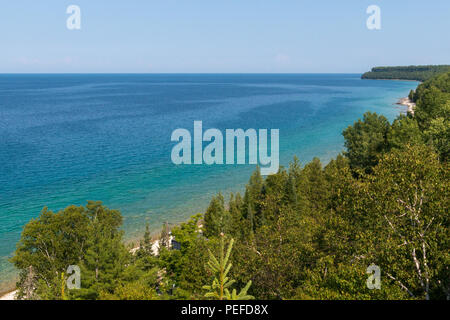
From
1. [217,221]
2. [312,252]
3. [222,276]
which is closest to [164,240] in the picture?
[217,221]

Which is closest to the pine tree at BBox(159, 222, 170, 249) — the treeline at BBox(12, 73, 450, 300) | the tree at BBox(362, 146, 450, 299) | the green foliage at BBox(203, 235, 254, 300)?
the treeline at BBox(12, 73, 450, 300)

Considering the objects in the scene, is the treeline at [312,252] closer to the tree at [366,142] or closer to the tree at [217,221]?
the tree at [217,221]

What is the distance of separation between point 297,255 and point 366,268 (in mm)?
5390

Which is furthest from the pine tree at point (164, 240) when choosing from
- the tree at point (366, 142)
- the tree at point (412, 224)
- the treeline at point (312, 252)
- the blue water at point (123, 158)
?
the tree at point (366, 142)

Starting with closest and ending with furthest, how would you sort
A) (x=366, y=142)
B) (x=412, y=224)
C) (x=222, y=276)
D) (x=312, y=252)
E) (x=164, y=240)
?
(x=222, y=276)
(x=412, y=224)
(x=312, y=252)
(x=164, y=240)
(x=366, y=142)

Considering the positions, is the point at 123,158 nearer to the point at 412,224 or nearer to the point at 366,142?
the point at 366,142

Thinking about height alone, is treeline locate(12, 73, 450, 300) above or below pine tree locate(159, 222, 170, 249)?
above

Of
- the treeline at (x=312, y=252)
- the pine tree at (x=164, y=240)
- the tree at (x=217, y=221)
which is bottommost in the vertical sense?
the pine tree at (x=164, y=240)

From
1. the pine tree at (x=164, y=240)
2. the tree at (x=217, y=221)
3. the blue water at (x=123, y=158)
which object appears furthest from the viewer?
the blue water at (x=123, y=158)

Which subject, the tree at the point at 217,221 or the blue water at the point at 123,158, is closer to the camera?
the tree at the point at 217,221

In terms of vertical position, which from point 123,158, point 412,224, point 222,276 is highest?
point 222,276

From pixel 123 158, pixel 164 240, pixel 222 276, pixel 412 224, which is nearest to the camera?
pixel 222 276

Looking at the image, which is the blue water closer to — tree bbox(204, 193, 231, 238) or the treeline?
tree bbox(204, 193, 231, 238)

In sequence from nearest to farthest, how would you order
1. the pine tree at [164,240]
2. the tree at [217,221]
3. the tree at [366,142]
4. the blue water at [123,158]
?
the pine tree at [164,240]
the tree at [217,221]
the blue water at [123,158]
the tree at [366,142]
